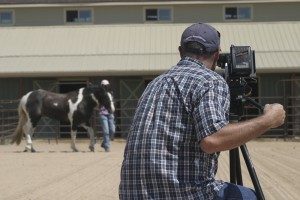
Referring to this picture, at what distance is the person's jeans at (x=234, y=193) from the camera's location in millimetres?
3213

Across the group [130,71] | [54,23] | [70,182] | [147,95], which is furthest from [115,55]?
[147,95]

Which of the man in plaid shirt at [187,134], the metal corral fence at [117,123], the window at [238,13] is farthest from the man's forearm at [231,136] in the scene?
the window at [238,13]

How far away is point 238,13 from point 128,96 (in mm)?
7295

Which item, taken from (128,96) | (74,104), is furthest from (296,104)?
(74,104)

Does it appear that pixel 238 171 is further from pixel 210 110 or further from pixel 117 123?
pixel 117 123

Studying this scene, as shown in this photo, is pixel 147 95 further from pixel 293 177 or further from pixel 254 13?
pixel 254 13

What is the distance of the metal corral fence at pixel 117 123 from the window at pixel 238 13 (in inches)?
238

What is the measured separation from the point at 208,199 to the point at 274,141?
18.9m

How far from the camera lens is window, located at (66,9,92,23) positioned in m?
29.1

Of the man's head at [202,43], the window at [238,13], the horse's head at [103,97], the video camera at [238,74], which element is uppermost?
the window at [238,13]

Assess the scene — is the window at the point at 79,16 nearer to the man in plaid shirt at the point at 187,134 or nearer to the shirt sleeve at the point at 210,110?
the man in plaid shirt at the point at 187,134

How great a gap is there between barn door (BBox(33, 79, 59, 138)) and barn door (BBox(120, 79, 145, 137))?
2471 millimetres

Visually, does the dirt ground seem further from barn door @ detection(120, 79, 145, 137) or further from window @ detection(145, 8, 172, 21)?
window @ detection(145, 8, 172, 21)

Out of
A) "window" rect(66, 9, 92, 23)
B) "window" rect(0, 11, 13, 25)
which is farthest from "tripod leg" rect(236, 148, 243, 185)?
"window" rect(0, 11, 13, 25)
